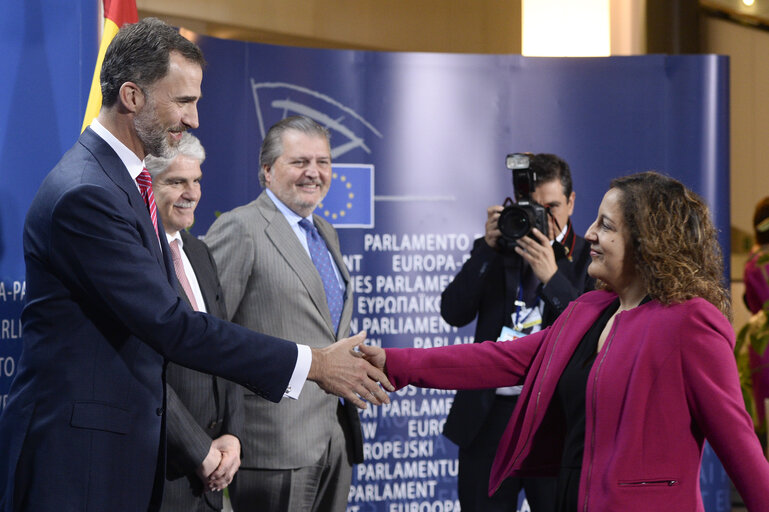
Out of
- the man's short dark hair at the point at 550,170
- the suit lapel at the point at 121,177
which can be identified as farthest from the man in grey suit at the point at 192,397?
the man's short dark hair at the point at 550,170

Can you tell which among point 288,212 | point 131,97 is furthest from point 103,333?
point 288,212

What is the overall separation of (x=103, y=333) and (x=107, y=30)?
1372mm

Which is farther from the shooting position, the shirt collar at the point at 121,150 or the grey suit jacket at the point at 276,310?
the grey suit jacket at the point at 276,310

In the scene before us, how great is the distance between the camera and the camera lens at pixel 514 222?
341 centimetres

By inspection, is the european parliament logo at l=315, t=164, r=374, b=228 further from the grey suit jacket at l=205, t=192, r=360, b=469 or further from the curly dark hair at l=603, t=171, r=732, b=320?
the curly dark hair at l=603, t=171, r=732, b=320

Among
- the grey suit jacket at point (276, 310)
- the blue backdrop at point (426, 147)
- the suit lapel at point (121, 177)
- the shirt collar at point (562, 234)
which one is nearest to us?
the suit lapel at point (121, 177)

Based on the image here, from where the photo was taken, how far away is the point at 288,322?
3148 mm

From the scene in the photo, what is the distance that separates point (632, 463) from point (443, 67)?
115 inches

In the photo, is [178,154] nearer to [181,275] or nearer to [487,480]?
[181,275]

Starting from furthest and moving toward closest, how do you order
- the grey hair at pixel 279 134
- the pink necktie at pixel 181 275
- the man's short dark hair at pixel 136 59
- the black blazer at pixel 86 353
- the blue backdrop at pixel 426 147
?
the blue backdrop at pixel 426 147 < the grey hair at pixel 279 134 < the pink necktie at pixel 181 275 < the man's short dark hair at pixel 136 59 < the black blazer at pixel 86 353

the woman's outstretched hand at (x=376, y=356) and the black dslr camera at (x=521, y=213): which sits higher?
the black dslr camera at (x=521, y=213)

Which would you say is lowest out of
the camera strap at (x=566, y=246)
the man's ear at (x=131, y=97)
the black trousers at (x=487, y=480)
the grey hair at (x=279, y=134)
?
the black trousers at (x=487, y=480)

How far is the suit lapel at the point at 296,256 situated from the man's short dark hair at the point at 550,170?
1.00 metres

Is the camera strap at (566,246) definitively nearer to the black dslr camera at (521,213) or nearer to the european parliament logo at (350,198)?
the black dslr camera at (521,213)
